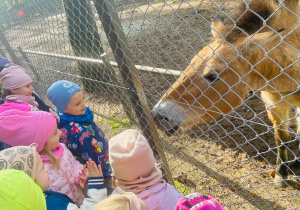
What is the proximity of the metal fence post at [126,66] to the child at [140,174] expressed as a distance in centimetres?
80

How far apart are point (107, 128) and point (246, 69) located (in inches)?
129

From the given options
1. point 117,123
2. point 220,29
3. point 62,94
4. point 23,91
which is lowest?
point 117,123

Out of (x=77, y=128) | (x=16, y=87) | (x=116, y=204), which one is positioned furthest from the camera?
(x=16, y=87)

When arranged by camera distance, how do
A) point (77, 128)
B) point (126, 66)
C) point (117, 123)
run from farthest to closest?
point (117, 123), point (77, 128), point (126, 66)

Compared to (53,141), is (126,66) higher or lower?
higher

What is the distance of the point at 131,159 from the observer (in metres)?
1.54

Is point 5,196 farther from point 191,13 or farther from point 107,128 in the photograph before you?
point 191,13

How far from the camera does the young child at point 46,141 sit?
6.39 ft

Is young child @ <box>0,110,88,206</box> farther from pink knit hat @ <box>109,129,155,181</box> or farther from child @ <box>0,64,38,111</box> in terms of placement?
child @ <box>0,64,38,111</box>

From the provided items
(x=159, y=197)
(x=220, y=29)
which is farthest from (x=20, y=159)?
(x=220, y=29)

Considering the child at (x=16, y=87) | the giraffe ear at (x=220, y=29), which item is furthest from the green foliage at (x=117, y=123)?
the giraffe ear at (x=220, y=29)

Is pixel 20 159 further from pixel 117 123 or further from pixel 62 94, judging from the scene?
pixel 117 123

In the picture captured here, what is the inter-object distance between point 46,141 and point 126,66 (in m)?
1.06

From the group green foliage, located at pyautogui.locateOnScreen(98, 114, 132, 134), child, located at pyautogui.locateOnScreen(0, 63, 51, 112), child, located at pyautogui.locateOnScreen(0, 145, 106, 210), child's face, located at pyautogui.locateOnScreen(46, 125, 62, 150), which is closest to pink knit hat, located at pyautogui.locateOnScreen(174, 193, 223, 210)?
child, located at pyautogui.locateOnScreen(0, 145, 106, 210)
